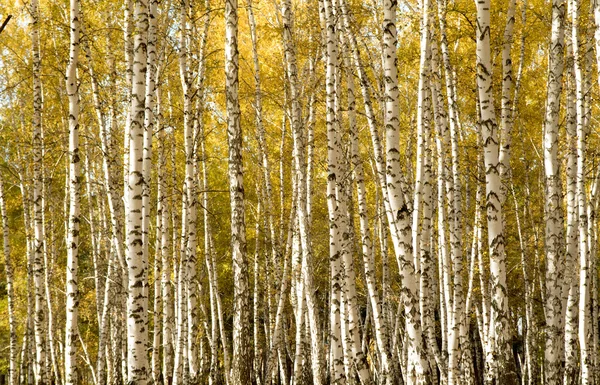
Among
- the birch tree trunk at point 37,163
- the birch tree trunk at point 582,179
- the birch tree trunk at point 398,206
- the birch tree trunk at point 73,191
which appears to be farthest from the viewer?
the birch tree trunk at point 37,163

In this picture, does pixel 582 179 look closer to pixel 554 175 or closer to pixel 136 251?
pixel 554 175

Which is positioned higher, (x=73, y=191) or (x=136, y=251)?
(x=73, y=191)

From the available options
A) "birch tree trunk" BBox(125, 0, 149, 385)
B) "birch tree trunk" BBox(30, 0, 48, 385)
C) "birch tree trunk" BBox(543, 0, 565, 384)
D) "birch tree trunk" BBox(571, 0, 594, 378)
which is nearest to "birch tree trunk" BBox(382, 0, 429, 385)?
"birch tree trunk" BBox(543, 0, 565, 384)

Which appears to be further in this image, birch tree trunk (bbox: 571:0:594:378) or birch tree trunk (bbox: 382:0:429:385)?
birch tree trunk (bbox: 571:0:594:378)

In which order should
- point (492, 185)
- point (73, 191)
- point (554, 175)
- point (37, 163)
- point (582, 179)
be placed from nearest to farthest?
point (492, 185) < point (554, 175) < point (73, 191) < point (582, 179) < point (37, 163)

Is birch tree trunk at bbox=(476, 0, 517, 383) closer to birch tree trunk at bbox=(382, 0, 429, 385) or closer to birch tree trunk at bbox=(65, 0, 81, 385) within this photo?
birch tree trunk at bbox=(382, 0, 429, 385)

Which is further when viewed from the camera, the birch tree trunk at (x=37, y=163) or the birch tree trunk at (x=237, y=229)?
the birch tree trunk at (x=37, y=163)

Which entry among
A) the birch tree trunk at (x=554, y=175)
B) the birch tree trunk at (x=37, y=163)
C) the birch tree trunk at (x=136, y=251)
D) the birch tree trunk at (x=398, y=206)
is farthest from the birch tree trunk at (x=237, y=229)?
the birch tree trunk at (x=554, y=175)

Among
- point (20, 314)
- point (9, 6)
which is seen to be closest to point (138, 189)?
point (9, 6)

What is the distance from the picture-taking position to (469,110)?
14258mm

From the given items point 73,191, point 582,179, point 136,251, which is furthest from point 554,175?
point 73,191

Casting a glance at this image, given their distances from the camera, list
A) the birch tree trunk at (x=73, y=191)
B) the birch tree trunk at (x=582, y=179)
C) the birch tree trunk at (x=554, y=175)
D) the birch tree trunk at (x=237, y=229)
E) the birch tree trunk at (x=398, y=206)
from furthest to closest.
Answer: the birch tree trunk at (x=582, y=179)
the birch tree trunk at (x=73, y=191)
the birch tree trunk at (x=554, y=175)
the birch tree trunk at (x=237, y=229)
the birch tree trunk at (x=398, y=206)

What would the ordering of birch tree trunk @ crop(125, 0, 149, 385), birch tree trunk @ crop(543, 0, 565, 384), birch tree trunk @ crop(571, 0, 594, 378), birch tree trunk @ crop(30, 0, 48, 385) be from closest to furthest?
birch tree trunk @ crop(125, 0, 149, 385) → birch tree trunk @ crop(543, 0, 565, 384) → birch tree trunk @ crop(571, 0, 594, 378) → birch tree trunk @ crop(30, 0, 48, 385)

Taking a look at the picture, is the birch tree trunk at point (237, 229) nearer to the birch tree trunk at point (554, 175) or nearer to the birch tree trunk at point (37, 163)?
the birch tree trunk at point (37, 163)
